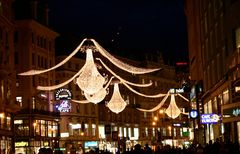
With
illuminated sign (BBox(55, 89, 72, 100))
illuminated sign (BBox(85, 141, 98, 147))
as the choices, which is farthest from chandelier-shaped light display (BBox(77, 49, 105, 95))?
illuminated sign (BBox(85, 141, 98, 147))

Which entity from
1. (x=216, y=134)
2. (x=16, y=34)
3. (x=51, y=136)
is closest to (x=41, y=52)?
(x=16, y=34)

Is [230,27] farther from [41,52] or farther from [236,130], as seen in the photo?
[41,52]

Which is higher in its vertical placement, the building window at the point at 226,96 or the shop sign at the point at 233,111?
the building window at the point at 226,96

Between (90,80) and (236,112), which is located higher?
(90,80)

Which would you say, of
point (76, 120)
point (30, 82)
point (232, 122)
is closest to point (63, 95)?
point (232, 122)

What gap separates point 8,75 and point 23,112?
73.9 feet

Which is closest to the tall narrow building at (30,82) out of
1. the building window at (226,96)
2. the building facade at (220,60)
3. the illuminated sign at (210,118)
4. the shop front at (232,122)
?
the building facade at (220,60)

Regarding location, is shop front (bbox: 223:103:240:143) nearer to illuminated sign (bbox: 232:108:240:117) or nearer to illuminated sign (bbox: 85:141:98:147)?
illuminated sign (bbox: 232:108:240:117)

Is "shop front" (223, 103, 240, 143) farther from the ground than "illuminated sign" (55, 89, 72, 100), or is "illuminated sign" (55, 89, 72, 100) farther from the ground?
"illuminated sign" (55, 89, 72, 100)

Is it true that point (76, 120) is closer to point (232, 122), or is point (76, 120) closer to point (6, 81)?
point (6, 81)

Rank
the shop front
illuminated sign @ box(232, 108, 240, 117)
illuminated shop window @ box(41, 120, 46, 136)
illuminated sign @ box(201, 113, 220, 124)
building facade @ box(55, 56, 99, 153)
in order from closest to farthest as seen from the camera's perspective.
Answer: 1. illuminated sign @ box(232, 108, 240, 117)
2. the shop front
3. illuminated sign @ box(201, 113, 220, 124)
4. illuminated shop window @ box(41, 120, 46, 136)
5. building facade @ box(55, 56, 99, 153)

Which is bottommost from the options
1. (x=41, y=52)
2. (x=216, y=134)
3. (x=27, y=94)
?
(x=216, y=134)

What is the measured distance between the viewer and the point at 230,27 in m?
34.9

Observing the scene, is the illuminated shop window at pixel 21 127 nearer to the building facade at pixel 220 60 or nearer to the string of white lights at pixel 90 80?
the building facade at pixel 220 60
